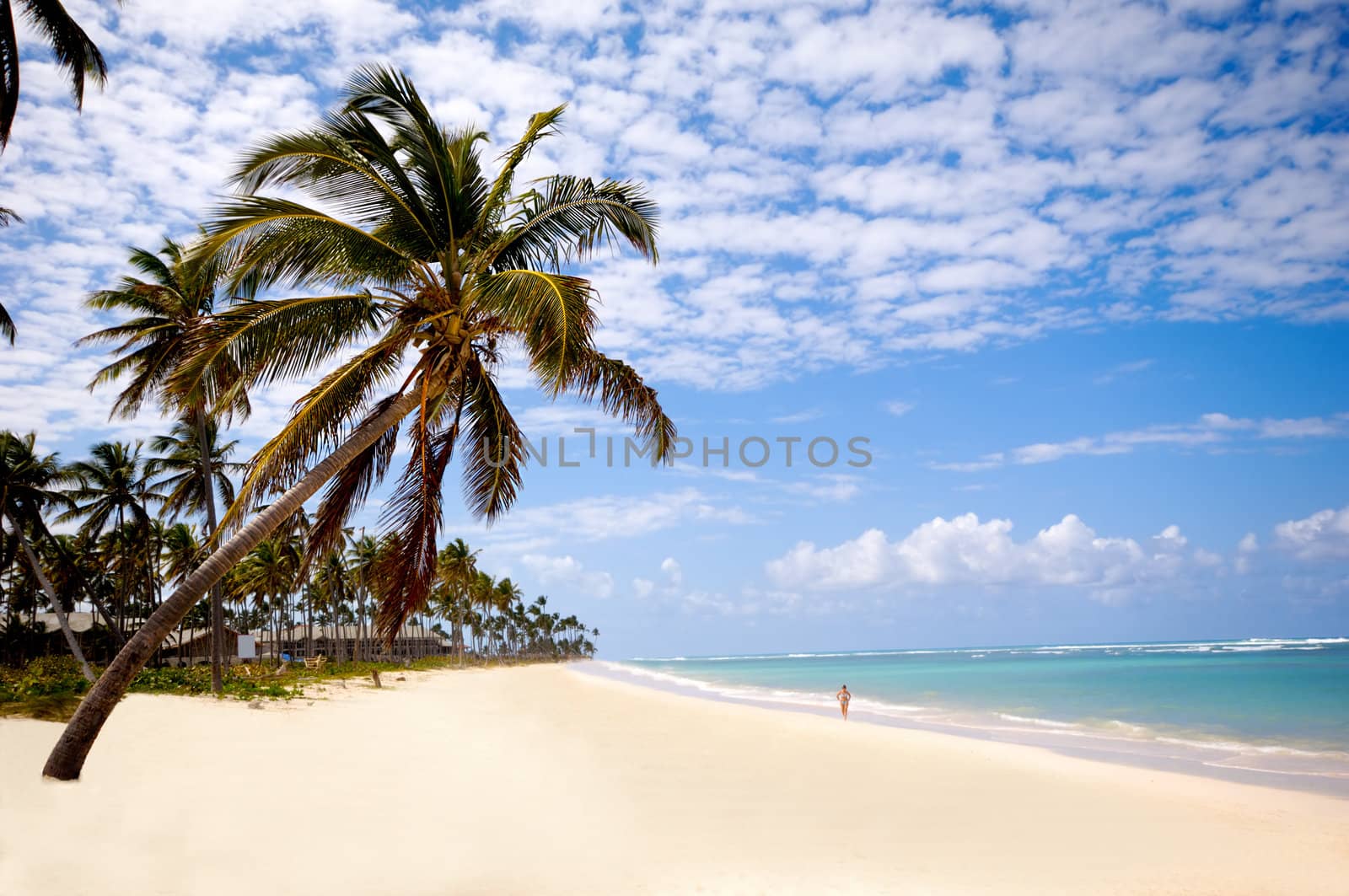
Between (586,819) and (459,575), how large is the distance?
52105 mm

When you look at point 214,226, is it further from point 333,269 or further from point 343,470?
point 343,470

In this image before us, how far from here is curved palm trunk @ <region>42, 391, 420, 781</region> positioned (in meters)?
6.34

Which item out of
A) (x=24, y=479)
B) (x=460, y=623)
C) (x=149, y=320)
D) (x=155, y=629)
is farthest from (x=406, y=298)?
(x=460, y=623)

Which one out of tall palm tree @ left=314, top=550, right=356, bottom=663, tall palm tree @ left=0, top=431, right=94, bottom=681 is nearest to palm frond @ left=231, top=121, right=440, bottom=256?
tall palm tree @ left=0, top=431, right=94, bottom=681

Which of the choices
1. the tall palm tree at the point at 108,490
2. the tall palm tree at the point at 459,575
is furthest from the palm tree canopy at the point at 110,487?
the tall palm tree at the point at 459,575

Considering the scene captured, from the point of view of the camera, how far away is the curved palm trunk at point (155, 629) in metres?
6.34

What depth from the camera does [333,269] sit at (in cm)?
779

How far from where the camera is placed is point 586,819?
8.34m

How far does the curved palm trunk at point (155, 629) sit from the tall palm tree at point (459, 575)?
Result: 4381cm

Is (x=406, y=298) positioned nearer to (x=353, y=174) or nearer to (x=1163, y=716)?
(x=353, y=174)

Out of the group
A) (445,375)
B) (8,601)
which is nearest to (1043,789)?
(445,375)

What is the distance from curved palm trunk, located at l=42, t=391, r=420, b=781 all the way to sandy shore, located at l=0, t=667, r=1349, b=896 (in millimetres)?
277

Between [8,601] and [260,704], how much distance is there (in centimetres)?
3937

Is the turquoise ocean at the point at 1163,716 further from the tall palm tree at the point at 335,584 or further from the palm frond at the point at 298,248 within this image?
the tall palm tree at the point at 335,584
